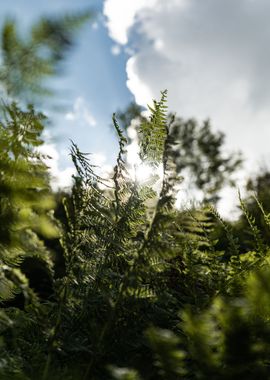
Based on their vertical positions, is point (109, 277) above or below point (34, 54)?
below

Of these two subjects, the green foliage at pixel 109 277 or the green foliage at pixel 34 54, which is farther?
the green foliage at pixel 34 54

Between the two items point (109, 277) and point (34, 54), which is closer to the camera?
point (34, 54)

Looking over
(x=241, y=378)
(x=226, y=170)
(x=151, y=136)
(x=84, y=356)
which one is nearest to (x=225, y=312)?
(x=241, y=378)

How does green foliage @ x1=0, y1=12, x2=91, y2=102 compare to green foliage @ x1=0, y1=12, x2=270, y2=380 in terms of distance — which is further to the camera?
green foliage @ x1=0, y1=12, x2=91, y2=102

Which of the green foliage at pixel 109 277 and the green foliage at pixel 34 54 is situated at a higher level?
the green foliage at pixel 34 54

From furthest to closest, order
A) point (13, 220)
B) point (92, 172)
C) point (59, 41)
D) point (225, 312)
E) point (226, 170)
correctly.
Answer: point (226, 170), point (92, 172), point (59, 41), point (13, 220), point (225, 312)

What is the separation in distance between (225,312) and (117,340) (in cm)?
32

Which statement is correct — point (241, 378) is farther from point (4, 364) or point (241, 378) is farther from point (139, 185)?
point (139, 185)

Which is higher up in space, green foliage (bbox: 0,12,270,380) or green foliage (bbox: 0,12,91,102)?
green foliage (bbox: 0,12,91,102)

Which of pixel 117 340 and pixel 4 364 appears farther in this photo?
pixel 117 340

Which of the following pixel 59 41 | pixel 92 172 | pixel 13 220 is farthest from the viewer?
pixel 92 172

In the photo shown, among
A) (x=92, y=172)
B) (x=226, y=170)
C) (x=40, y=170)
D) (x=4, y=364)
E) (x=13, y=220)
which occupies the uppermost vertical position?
(x=226, y=170)

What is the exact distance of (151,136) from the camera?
0.98 meters

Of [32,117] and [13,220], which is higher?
[32,117]
